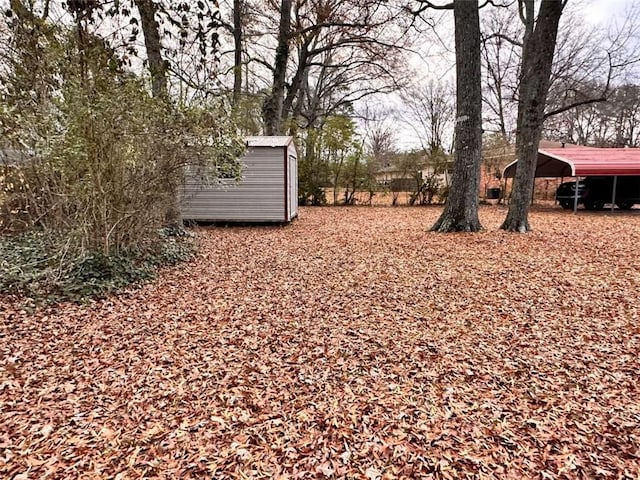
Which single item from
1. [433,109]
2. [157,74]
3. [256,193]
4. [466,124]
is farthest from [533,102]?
[433,109]

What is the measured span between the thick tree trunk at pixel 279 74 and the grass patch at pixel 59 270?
7.58 meters

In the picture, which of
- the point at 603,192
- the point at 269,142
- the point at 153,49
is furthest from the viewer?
the point at 603,192

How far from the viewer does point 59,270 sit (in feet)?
11.9

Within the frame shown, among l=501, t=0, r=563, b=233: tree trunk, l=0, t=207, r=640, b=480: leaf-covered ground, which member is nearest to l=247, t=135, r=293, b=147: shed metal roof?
l=0, t=207, r=640, b=480: leaf-covered ground

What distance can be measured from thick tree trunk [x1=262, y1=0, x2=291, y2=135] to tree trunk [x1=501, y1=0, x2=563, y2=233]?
20.8 ft

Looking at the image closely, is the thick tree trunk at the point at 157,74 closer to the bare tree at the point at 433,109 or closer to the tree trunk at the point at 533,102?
the tree trunk at the point at 533,102

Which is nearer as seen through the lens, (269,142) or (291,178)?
(269,142)

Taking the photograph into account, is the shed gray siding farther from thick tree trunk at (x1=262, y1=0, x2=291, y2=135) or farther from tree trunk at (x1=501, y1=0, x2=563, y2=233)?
tree trunk at (x1=501, y1=0, x2=563, y2=233)

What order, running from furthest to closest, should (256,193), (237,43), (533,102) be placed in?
1. (237,43)
2. (256,193)
3. (533,102)

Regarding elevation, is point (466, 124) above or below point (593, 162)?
above

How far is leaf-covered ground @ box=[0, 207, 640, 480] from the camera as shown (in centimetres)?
160

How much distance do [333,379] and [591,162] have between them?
12.7 m

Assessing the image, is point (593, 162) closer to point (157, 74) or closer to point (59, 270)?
point (157, 74)

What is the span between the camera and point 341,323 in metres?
3.02
